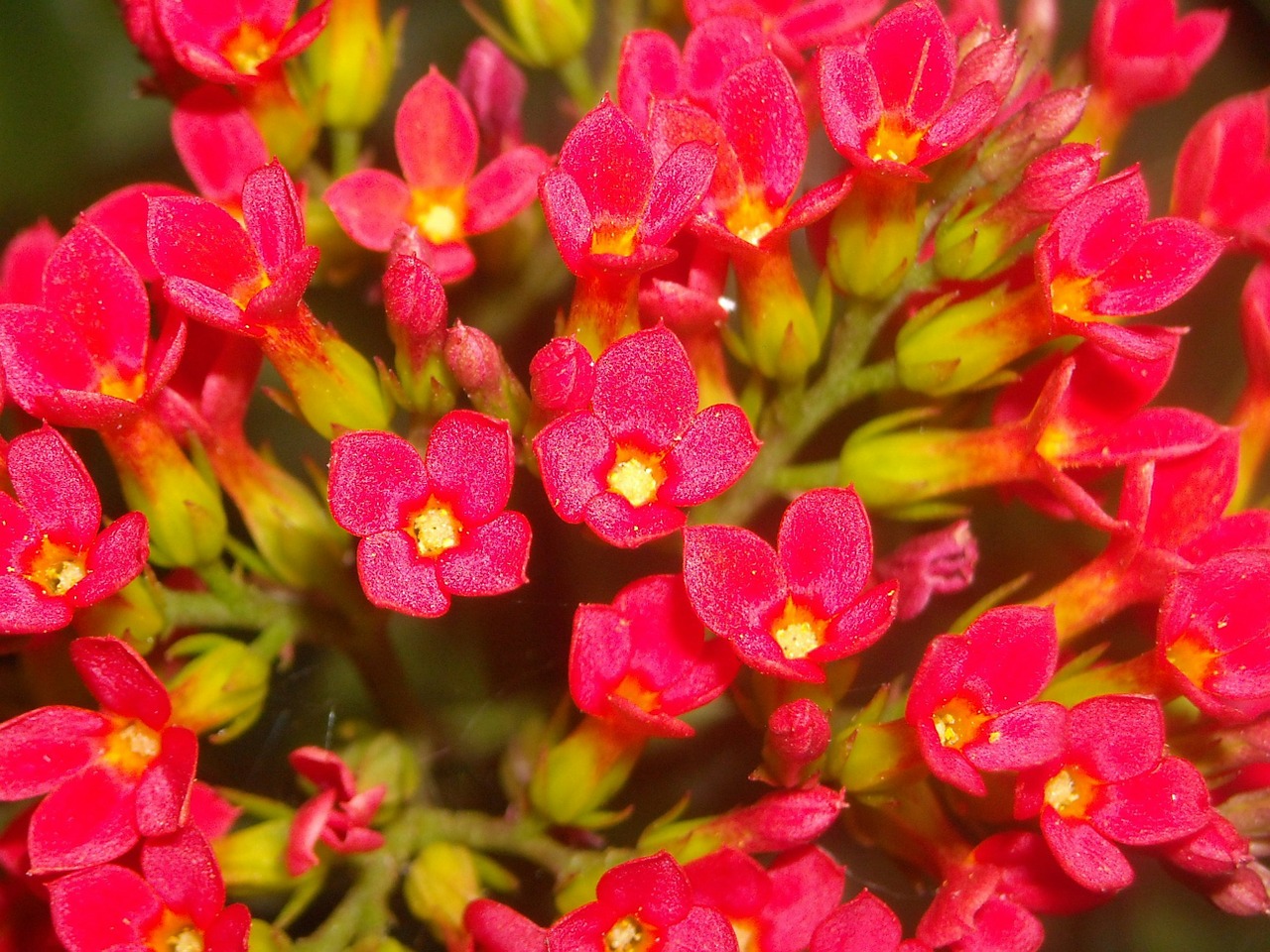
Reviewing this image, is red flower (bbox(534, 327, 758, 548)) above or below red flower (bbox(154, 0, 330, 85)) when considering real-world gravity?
below

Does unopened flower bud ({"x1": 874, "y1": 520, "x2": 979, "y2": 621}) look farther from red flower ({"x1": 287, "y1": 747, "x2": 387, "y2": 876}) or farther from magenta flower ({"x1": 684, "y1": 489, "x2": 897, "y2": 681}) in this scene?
red flower ({"x1": 287, "y1": 747, "x2": 387, "y2": 876})

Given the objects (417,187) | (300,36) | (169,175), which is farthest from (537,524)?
(169,175)

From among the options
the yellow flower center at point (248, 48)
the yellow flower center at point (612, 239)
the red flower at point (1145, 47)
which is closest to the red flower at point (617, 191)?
the yellow flower center at point (612, 239)

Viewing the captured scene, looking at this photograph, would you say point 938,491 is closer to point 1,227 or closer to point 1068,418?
point 1068,418

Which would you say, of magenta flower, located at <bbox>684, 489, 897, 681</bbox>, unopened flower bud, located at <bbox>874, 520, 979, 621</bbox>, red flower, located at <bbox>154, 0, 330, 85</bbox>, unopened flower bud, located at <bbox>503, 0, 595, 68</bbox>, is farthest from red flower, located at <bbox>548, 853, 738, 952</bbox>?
unopened flower bud, located at <bbox>503, 0, 595, 68</bbox>

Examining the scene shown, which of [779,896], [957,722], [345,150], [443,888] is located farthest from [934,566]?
[345,150]

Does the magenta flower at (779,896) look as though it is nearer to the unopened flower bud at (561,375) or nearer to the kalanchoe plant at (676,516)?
the kalanchoe plant at (676,516)
